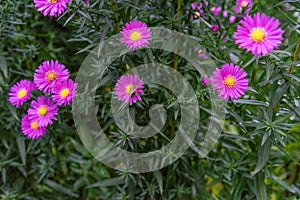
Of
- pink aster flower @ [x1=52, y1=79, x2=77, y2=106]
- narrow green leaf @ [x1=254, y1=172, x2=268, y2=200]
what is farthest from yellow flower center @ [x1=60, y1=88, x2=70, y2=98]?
narrow green leaf @ [x1=254, y1=172, x2=268, y2=200]

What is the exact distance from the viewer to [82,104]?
3.84 ft

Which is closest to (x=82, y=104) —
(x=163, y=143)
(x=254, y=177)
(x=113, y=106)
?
(x=113, y=106)

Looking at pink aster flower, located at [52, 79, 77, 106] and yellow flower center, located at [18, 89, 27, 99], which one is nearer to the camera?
pink aster flower, located at [52, 79, 77, 106]

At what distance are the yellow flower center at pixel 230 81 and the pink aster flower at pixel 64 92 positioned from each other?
37cm

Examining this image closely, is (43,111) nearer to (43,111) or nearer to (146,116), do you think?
(43,111)

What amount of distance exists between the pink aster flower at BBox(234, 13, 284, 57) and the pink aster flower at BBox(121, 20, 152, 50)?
0.22 m

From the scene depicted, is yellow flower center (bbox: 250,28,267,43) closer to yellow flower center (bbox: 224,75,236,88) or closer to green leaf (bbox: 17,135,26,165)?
yellow flower center (bbox: 224,75,236,88)

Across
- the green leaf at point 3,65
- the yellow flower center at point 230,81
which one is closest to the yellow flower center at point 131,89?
the yellow flower center at point 230,81

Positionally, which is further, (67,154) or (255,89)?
(67,154)

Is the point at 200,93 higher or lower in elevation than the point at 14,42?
lower

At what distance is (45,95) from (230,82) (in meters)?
0.53

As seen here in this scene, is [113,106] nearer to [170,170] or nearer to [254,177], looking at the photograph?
[170,170]

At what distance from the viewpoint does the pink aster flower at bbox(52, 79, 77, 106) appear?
1091 millimetres

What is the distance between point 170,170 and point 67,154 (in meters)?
0.47
